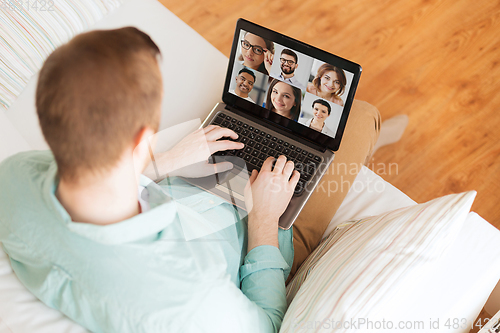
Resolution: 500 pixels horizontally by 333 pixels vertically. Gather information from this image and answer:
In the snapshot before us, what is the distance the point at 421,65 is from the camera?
5.24 ft

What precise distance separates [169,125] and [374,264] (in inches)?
29.3

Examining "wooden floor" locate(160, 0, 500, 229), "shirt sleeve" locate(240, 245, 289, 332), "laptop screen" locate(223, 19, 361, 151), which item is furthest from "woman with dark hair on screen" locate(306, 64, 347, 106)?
"wooden floor" locate(160, 0, 500, 229)

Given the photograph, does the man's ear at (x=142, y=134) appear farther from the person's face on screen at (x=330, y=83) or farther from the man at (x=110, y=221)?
the person's face on screen at (x=330, y=83)

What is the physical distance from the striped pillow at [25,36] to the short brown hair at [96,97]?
0.73m

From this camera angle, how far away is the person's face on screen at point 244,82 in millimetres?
965

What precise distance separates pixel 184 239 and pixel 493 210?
134 centimetres

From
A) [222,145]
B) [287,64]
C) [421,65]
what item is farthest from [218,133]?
[421,65]

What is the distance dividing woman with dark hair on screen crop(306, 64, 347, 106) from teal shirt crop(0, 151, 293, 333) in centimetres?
48

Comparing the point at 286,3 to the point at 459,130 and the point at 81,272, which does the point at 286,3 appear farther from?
the point at 81,272

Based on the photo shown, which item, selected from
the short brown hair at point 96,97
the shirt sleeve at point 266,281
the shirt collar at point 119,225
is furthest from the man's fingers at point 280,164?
the short brown hair at point 96,97

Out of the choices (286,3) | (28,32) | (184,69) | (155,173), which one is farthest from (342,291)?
(286,3)

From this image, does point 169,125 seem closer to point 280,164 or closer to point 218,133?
point 218,133

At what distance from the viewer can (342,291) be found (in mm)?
607

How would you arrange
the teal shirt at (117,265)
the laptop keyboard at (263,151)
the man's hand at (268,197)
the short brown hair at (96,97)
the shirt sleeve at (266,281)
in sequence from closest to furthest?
the short brown hair at (96,97) < the teal shirt at (117,265) < the shirt sleeve at (266,281) < the man's hand at (268,197) < the laptop keyboard at (263,151)
